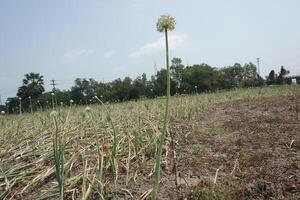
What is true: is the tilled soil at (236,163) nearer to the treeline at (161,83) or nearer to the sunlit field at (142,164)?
the sunlit field at (142,164)

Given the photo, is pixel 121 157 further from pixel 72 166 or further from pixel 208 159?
pixel 208 159

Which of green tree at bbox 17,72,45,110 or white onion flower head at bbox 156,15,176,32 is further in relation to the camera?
green tree at bbox 17,72,45,110

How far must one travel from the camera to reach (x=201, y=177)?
3.55m

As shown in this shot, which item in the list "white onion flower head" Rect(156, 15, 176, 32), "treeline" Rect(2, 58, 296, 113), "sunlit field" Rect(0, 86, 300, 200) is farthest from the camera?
"treeline" Rect(2, 58, 296, 113)

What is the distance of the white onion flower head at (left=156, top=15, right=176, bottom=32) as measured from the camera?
1847mm

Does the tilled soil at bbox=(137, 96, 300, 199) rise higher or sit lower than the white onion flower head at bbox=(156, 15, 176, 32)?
lower

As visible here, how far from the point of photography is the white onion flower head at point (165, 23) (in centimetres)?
185

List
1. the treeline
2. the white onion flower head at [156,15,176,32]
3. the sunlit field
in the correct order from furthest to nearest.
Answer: the treeline, the sunlit field, the white onion flower head at [156,15,176,32]

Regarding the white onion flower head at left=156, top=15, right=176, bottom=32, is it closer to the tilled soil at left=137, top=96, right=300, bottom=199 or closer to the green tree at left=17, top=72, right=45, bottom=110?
the tilled soil at left=137, top=96, right=300, bottom=199

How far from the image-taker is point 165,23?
1.85m

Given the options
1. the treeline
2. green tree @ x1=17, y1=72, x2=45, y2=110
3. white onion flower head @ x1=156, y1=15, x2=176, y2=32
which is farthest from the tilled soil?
green tree @ x1=17, y1=72, x2=45, y2=110

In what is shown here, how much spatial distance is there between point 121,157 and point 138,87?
139 feet

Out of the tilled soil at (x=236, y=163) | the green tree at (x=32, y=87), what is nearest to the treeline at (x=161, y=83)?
the green tree at (x=32, y=87)

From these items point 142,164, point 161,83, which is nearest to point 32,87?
point 161,83
